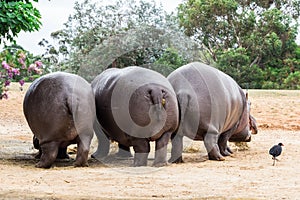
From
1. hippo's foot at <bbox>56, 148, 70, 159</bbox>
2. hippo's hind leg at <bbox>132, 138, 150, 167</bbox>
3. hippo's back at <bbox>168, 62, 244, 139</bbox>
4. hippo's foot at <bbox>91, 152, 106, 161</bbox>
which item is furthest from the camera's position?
hippo's foot at <bbox>91, 152, 106, 161</bbox>

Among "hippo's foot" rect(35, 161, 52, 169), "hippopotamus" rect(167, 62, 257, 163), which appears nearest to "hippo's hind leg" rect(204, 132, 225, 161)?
"hippopotamus" rect(167, 62, 257, 163)

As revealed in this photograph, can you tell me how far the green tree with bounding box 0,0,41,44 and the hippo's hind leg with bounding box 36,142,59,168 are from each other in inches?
72.9

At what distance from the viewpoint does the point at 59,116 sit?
8.73 m

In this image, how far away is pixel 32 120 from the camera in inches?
354

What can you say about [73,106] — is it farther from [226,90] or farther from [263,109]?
[263,109]

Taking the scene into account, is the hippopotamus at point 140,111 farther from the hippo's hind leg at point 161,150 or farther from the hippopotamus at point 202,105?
the hippopotamus at point 202,105

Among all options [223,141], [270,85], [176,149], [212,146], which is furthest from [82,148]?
[270,85]

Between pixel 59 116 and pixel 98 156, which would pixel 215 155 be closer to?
pixel 98 156

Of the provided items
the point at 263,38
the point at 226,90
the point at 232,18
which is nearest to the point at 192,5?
the point at 232,18

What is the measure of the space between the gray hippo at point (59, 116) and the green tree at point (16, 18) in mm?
936

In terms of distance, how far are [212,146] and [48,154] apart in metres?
2.66

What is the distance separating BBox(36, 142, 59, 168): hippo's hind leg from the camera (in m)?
8.80

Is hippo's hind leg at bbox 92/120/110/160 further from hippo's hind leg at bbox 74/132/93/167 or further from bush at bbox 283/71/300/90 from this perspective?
bush at bbox 283/71/300/90

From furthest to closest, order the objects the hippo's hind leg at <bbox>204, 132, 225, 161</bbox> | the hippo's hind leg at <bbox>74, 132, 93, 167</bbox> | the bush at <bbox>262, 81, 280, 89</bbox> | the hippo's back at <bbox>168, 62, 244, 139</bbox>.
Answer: the bush at <bbox>262, 81, 280, 89</bbox>
the hippo's hind leg at <bbox>204, 132, 225, 161</bbox>
the hippo's back at <bbox>168, 62, 244, 139</bbox>
the hippo's hind leg at <bbox>74, 132, 93, 167</bbox>
